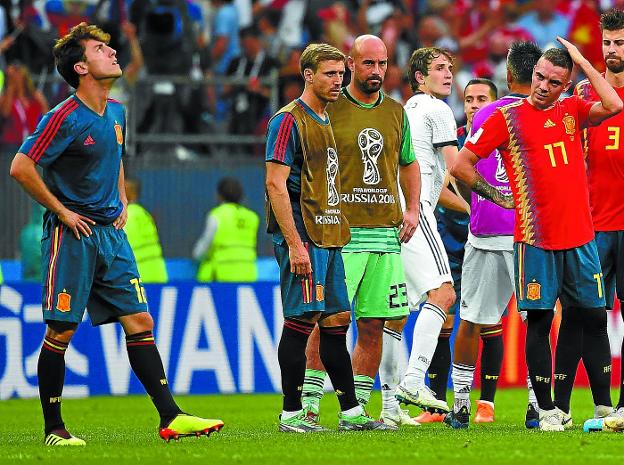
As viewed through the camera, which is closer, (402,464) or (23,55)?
(402,464)

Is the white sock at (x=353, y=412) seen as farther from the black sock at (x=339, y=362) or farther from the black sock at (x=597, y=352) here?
the black sock at (x=597, y=352)

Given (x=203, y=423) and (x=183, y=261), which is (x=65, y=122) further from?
(x=183, y=261)

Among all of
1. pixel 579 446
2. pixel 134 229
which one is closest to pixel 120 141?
pixel 579 446

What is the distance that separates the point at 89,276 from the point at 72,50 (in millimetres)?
1404

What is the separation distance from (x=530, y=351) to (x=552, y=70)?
178cm

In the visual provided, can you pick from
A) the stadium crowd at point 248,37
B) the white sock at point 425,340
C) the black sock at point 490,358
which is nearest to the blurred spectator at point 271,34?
the stadium crowd at point 248,37

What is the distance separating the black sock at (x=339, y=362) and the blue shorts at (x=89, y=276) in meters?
1.26

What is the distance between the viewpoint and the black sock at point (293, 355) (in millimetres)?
8781

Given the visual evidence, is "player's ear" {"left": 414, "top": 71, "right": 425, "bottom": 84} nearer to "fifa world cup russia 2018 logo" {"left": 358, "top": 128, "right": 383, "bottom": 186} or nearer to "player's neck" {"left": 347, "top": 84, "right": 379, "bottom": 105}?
"player's neck" {"left": 347, "top": 84, "right": 379, "bottom": 105}

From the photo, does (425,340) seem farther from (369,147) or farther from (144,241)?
(144,241)

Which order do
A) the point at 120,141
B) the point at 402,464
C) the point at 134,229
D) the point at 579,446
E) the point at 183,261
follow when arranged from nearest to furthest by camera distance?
the point at 402,464 → the point at 579,446 → the point at 120,141 → the point at 134,229 → the point at 183,261

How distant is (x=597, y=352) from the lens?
29.1 feet

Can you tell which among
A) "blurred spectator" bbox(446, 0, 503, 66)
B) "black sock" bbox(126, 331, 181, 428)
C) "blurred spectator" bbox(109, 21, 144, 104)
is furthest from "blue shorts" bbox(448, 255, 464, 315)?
"blurred spectator" bbox(446, 0, 503, 66)

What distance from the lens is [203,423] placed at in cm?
809
